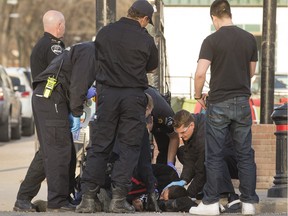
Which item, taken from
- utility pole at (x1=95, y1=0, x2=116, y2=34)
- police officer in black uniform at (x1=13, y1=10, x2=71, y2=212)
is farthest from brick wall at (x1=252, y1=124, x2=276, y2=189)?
police officer in black uniform at (x1=13, y1=10, x2=71, y2=212)

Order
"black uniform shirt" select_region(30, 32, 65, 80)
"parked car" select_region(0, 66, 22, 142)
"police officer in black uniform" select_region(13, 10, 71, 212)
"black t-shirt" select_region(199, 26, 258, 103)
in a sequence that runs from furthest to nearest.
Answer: "parked car" select_region(0, 66, 22, 142), "black uniform shirt" select_region(30, 32, 65, 80), "police officer in black uniform" select_region(13, 10, 71, 212), "black t-shirt" select_region(199, 26, 258, 103)

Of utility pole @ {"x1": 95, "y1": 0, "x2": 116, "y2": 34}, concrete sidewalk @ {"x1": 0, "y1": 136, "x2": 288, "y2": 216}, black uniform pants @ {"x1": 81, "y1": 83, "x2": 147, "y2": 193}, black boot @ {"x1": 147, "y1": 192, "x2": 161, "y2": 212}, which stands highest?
utility pole @ {"x1": 95, "y1": 0, "x2": 116, "y2": 34}

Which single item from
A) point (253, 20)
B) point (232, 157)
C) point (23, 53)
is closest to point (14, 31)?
point (23, 53)

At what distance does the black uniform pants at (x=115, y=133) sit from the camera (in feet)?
30.4

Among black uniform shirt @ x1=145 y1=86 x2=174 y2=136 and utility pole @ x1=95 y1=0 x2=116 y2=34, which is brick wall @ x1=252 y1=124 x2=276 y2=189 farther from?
black uniform shirt @ x1=145 y1=86 x2=174 y2=136

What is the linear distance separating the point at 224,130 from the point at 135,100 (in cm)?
80

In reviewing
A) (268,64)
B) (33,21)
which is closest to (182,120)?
(268,64)

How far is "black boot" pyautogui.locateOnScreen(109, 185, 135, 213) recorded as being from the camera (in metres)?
9.33

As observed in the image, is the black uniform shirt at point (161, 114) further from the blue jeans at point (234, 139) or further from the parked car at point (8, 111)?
the parked car at point (8, 111)

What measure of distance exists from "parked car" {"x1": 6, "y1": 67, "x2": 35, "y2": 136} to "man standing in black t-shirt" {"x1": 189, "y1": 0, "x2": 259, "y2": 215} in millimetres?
18977

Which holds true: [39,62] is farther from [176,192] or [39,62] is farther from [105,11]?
[105,11]

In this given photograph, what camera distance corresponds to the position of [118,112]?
30.5 feet

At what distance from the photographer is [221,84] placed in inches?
362

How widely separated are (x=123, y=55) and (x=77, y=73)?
0.51m
